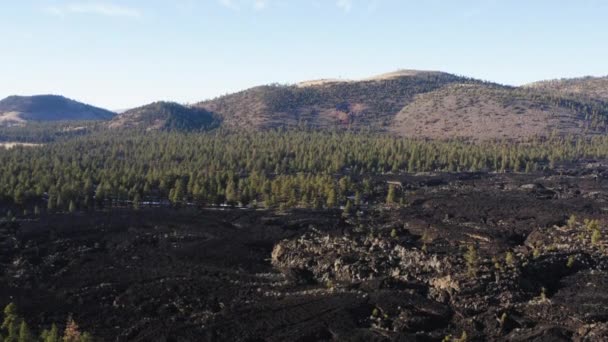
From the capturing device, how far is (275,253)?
2884 inches

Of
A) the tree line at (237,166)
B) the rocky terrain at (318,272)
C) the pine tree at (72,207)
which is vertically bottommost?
the rocky terrain at (318,272)

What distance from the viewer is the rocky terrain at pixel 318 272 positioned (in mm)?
51281

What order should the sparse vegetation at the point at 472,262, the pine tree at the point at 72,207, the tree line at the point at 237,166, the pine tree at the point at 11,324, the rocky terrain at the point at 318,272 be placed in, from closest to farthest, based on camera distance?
the pine tree at the point at 11,324 → the rocky terrain at the point at 318,272 → the sparse vegetation at the point at 472,262 → the pine tree at the point at 72,207 → the tree line at the point at 237,166

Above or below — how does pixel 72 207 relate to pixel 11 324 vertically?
above

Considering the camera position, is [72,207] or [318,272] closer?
[318,272]

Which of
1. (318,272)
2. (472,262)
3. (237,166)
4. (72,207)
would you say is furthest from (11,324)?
(237,166)

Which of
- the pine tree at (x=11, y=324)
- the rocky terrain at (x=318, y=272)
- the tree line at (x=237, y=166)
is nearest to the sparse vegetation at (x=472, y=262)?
the rocky terrain at (x=318, y=272)

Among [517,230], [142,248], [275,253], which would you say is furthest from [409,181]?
[142,248]

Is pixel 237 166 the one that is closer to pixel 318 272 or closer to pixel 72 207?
pixel 72 207

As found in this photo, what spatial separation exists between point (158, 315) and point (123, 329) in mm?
4181

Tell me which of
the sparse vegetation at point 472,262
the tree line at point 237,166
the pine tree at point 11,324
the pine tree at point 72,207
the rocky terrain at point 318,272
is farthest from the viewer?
the tree line at point 237,166

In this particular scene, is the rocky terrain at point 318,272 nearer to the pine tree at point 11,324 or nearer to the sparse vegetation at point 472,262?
the sparse vegetation at point 472,262

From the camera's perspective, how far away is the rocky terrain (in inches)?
2019

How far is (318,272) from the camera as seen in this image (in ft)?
217
